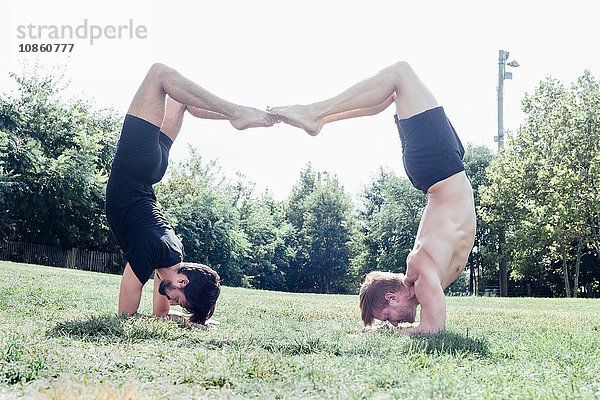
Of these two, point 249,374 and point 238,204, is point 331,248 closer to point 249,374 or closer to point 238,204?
point 238,204

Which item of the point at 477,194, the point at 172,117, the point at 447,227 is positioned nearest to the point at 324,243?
the point at 477,194

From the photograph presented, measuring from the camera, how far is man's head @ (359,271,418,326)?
16.1ft

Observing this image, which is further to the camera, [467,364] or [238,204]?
[238,204]

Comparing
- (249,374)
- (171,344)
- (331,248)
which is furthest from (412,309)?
(331,248)

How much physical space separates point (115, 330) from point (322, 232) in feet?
126

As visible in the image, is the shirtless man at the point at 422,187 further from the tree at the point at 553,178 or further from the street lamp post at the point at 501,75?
the street lamp post at the point at 501,75

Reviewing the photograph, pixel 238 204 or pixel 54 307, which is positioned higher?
pixel 238 204

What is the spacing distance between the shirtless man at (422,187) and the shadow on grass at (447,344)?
42 centimetres

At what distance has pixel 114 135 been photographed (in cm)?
3000

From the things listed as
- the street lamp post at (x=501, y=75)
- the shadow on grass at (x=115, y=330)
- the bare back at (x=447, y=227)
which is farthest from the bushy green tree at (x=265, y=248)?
the shadow on grass at (x=115, y=330)

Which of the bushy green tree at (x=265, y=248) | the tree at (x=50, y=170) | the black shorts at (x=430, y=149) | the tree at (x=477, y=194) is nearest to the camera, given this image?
the black shorts at (x=430, y=149)

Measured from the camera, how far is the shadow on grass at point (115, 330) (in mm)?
3926

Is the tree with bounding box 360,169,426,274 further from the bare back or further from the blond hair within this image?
the bare back

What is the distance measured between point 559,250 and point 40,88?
24.9 metres
